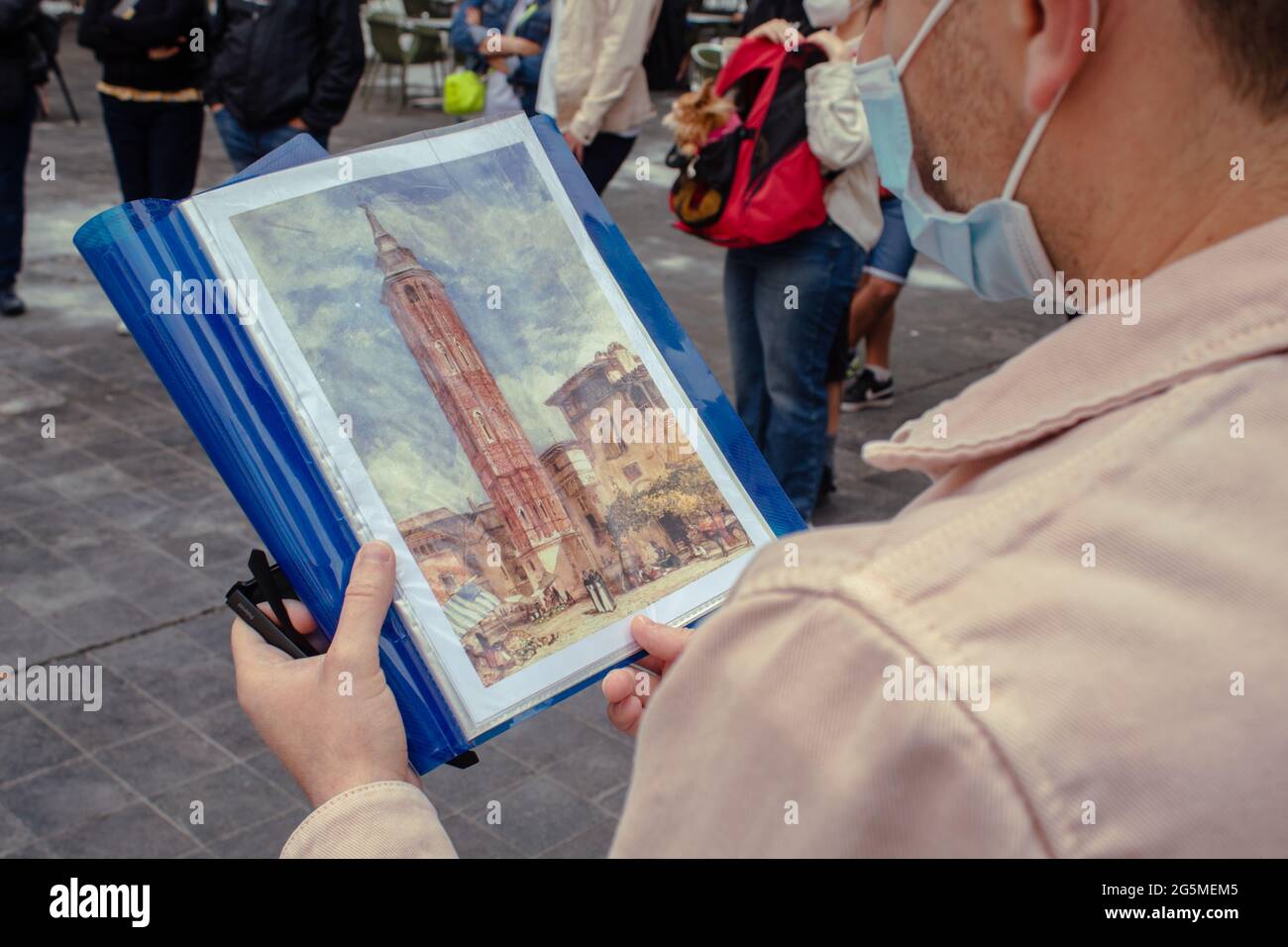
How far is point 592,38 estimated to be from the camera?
514 cm

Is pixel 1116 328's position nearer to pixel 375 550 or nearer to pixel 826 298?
pixel 375 550

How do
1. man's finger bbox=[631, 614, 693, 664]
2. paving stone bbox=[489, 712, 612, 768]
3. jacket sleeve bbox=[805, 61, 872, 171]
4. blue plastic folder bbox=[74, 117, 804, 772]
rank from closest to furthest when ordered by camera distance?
blue plastic folder bbox=[74, 117, 804, 772], man's finger bbox=[631, 614, 693, 664], paving stone bbox=[489, 712, 612, 768], jacket sleeve bbox=[805, 61, 872, 171]

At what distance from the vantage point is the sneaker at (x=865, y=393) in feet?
20.4

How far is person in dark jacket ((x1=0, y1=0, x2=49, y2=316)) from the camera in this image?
5.96m

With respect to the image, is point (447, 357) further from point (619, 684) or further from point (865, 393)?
point (865, 393)

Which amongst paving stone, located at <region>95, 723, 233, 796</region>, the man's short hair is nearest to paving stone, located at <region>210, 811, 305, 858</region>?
paving stone, located at <region>95, 723, 233, 796</region>

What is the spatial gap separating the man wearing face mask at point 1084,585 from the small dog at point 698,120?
309 centimetres

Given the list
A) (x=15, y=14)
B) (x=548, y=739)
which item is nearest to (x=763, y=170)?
(x=548, y=739)

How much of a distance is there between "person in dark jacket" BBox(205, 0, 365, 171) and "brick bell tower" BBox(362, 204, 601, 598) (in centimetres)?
461

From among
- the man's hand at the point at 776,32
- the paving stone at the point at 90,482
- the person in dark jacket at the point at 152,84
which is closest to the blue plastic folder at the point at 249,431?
the man's hand at the point at 776,32

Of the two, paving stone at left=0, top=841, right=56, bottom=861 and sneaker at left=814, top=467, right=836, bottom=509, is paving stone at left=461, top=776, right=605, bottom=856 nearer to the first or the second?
paving stone at left=0, top=841, right=56, bottom=861

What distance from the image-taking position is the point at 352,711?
4.13 ft

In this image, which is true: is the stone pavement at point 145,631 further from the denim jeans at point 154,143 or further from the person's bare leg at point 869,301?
the denim jeans at point 154,143

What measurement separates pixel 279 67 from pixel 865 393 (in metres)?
3.04
